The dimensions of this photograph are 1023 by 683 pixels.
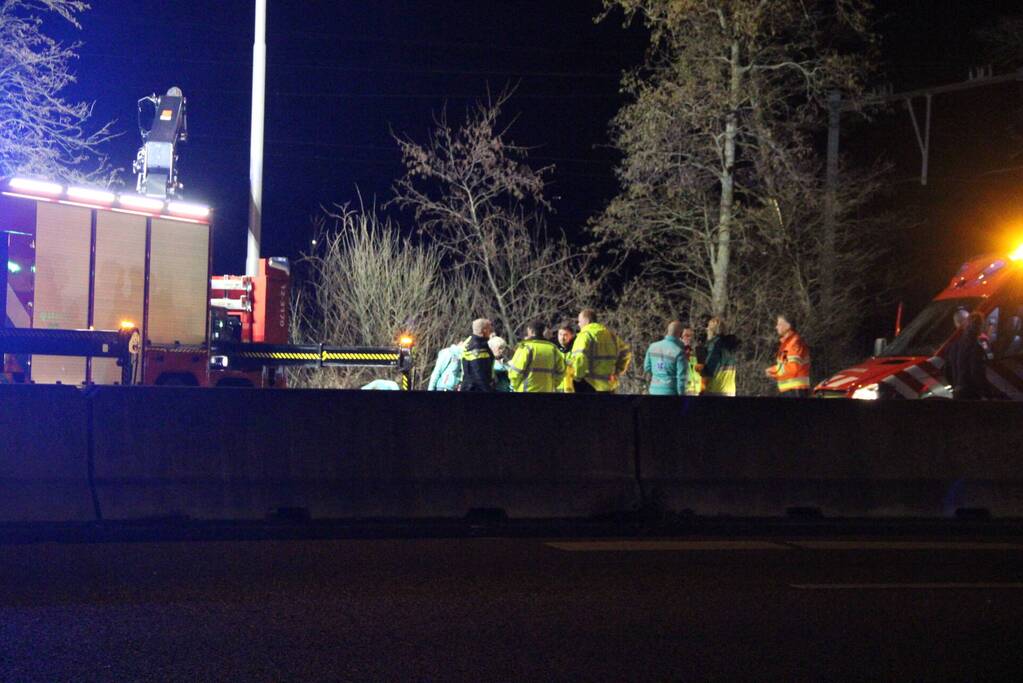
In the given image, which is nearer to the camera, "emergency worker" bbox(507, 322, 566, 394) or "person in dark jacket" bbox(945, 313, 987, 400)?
"emergency worker" bbox(507, 322, 566, 394)

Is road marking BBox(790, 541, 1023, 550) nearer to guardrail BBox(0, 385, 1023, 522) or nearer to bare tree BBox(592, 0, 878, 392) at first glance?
guardrail BBox(0, 385, 1023, 522)

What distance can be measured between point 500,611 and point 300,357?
12227 mm

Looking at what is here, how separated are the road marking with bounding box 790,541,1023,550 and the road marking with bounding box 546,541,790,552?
305 mm

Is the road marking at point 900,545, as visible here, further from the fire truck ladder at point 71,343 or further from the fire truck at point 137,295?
the fire truck at point 137,295

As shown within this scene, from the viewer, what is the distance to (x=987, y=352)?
1584cm

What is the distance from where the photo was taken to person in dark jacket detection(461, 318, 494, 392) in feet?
44.5

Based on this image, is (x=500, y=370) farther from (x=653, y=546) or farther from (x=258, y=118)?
(x=258, y=118)

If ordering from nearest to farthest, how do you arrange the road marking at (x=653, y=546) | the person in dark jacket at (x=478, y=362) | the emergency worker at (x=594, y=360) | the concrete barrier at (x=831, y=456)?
the road marking at (x=653, y=546), the concrete barrier at (x=831, y=456), the emergency worker at (x=594, y=360), the person in dark jacket at (x=478, y=362)

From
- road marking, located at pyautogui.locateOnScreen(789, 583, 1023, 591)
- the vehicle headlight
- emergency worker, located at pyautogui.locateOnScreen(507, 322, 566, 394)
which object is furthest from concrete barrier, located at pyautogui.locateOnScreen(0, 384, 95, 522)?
the vehicle headlight

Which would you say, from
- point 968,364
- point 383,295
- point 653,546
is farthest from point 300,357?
point 383,295

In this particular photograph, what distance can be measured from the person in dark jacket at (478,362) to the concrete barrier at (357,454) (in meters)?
3.59

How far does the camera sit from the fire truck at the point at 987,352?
1569cm

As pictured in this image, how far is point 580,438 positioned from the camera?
10039mm

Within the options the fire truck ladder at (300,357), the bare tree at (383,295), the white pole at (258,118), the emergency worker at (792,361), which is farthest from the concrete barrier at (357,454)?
the bare tree at (383,295)
